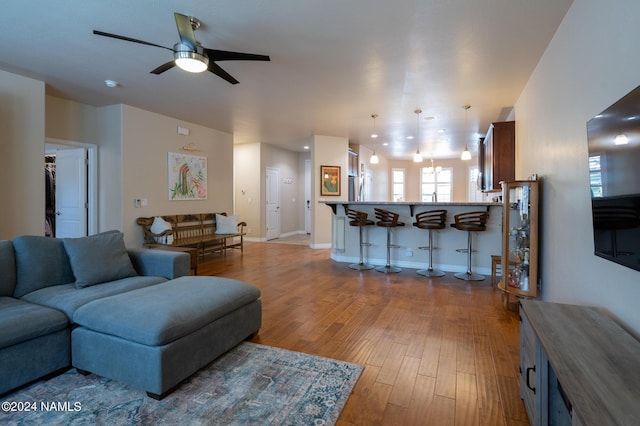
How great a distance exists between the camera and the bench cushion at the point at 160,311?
1.90 meters

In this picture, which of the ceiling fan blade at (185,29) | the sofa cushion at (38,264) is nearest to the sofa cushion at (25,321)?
the sofa cushion at (38,264)

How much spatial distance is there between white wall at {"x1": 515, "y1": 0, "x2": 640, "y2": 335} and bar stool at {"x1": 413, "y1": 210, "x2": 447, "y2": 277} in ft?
5.15

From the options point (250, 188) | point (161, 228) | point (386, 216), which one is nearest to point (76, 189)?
point (161, 228)

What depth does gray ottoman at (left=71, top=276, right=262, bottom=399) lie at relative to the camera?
187 centimetres

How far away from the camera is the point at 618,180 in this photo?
145 centimetres

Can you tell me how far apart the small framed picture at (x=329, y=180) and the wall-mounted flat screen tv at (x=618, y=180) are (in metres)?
5.96

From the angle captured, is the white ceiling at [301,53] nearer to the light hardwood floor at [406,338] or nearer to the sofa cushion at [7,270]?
the sofa cushion at [7,270]

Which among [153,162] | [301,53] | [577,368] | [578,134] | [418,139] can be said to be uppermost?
[418,139]

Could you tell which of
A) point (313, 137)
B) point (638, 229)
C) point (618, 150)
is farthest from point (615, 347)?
point (313, 137)

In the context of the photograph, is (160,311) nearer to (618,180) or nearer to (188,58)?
(188,58)

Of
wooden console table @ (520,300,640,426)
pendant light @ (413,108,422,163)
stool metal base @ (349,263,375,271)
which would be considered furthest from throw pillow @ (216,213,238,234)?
wooden console table @ (520,300,640,426)

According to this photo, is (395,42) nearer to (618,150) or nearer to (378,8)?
(378,8)

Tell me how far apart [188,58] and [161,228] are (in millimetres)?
3485

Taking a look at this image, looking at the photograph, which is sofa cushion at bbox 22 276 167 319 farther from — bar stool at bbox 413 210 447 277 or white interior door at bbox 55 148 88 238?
bar stool at bbox 413 210 447 277
